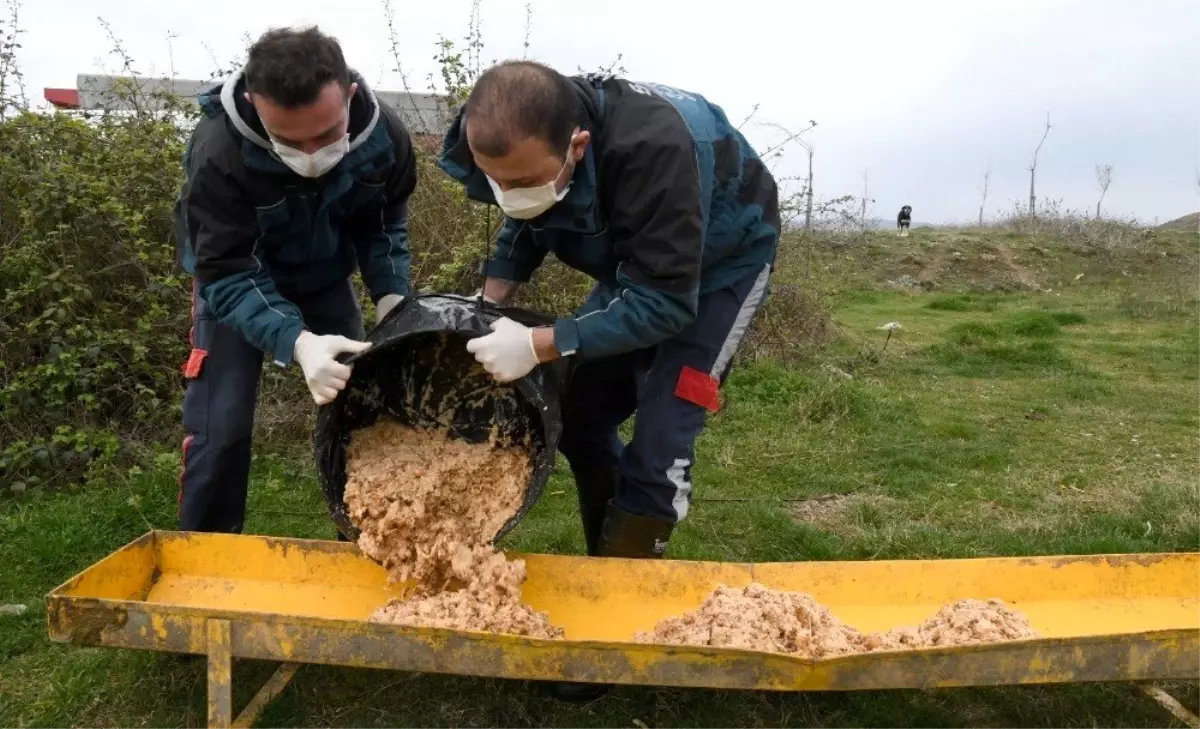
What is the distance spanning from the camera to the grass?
3.13 meters

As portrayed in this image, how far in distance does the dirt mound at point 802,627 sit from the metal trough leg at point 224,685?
1132 millimetres

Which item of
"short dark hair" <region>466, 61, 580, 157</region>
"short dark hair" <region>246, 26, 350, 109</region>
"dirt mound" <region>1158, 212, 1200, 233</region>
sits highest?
"short dark hair" <region>246, 26, 350, 109</region>

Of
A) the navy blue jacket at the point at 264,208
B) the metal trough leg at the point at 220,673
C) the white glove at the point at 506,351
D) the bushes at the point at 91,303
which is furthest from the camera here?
the bushes at the point at 91,303

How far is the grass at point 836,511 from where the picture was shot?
10.3 feet

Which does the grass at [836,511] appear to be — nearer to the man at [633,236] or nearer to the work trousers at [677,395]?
the work trousers at [677,395]

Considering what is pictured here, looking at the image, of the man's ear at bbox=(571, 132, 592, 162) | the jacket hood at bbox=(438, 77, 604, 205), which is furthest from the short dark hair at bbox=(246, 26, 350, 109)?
the man's ear at bbox=(571, 132, 592, 162)

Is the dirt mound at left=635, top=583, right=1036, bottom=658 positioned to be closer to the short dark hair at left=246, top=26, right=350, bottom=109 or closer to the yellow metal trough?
the yellow metal trough

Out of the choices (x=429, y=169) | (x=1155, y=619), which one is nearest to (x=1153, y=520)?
(x=1155, y=619)

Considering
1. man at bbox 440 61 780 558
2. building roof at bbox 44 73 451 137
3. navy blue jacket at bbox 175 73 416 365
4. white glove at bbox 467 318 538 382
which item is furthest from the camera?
building roof at bbox 44 73 451 137

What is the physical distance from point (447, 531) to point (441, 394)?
1.77 ft

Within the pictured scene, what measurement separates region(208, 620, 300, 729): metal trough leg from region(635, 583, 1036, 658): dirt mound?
3.71 feet

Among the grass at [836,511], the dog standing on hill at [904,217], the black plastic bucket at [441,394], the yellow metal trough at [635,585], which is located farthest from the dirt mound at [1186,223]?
the black plastic bucket at [441,394]

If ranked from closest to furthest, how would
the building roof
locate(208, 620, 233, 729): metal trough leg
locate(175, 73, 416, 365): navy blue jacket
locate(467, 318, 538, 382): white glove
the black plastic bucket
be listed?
locate(208, 620, 233, 729): metal trough leg < locate(467, 318, 538, 382): white glove < the black plastic bucket < locate(175, 73, 416, 365): navy blue jacket < the building roof

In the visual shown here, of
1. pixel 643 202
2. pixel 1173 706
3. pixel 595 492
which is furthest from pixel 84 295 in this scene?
pixel 1173 706
